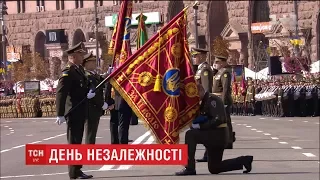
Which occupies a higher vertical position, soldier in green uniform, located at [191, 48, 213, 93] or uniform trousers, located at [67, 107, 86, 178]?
soldier in green uniform, located at [191, 48, 213, 93]

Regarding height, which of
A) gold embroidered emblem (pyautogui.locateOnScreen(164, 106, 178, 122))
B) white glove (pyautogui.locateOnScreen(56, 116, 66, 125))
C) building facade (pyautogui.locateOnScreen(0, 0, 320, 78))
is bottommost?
white glove (pyautogui.locateOnScreen(56, 116, 66, 125))

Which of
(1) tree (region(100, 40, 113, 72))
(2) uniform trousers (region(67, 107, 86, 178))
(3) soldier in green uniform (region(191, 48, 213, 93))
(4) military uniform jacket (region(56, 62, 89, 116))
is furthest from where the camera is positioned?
(1) tree (region(100, 40, 113, 72))

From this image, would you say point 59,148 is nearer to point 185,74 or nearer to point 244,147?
point 185,74

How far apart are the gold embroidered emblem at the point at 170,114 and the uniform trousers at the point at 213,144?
224 centimetres

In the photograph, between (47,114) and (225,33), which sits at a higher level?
(225,33)

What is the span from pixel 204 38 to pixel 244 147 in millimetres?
58427

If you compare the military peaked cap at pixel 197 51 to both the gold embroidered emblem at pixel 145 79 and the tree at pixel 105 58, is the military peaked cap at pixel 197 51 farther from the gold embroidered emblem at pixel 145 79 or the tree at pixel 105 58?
the tree at pixel 105 58

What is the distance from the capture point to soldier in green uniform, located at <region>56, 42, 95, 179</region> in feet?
49.4

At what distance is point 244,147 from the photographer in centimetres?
2245

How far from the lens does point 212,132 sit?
46.9ft

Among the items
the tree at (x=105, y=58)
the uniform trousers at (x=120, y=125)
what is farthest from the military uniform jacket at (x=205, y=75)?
the tree at (x=105, y=58)

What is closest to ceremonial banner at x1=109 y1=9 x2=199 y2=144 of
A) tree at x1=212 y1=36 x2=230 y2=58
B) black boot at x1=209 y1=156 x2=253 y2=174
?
A: black boot at x1=209 y1=156 x2=253 y2=174

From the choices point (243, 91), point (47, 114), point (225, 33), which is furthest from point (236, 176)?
point (225, 33)

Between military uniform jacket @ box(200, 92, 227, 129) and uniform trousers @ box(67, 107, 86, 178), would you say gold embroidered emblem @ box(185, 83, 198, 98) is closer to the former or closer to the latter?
military uniform jacket @ box(200, 92, 227, 129)
